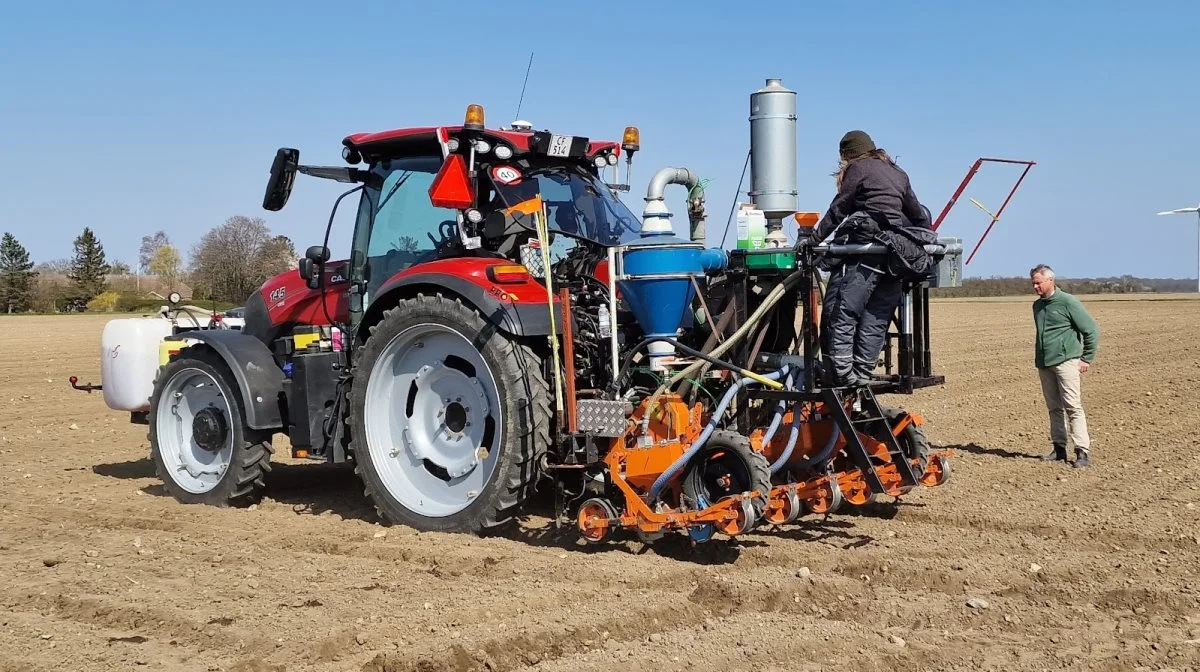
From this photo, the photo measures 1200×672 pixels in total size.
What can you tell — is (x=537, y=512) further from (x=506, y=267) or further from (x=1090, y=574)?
(x=1090, y=574)

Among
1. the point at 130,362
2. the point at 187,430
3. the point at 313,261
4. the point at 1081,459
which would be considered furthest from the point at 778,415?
the point at 130,362

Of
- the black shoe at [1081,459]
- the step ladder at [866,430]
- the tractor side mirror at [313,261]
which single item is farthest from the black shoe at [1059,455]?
the tractor side mirror at [313,261]

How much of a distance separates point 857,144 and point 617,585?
2.53 meters

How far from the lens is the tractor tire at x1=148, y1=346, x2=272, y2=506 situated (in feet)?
24.8

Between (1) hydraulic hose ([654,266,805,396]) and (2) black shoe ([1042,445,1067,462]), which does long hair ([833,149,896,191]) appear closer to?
(1) hydraulic hose ([654,266,805,396])

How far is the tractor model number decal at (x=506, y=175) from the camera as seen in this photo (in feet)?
22.0

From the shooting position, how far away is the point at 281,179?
7.14 metres

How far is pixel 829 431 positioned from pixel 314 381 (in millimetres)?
3125

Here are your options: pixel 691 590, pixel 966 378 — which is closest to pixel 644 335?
pixel 691 590

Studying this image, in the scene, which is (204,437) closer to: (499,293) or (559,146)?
→ (499,293)

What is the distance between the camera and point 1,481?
8.96 meters

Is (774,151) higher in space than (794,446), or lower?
higher

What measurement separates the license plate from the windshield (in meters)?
0.13

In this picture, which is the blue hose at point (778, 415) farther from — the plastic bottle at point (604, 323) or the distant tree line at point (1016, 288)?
the distant tree line at point (1016, 288)
